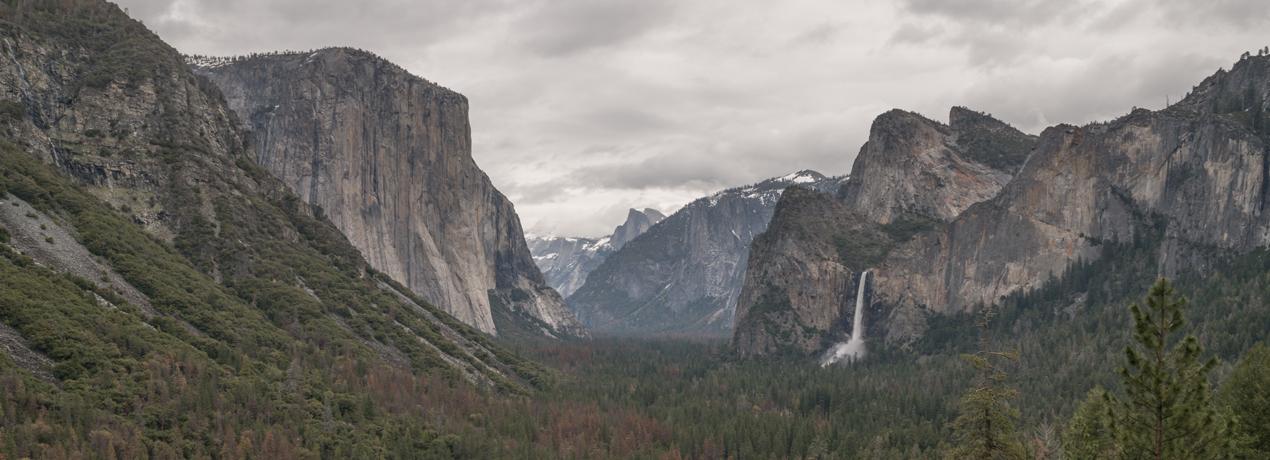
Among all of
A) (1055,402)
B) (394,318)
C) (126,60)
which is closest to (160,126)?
→ (126,60)

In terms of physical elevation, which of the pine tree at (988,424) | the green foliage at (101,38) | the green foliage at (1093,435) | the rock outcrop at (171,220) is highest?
the green foliage at (101,38)

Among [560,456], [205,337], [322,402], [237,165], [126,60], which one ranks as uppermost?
[126,60]

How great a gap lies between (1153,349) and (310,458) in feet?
278

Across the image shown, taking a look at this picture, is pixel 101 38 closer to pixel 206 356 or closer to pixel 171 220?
pixel 171 220

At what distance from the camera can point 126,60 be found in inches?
7096

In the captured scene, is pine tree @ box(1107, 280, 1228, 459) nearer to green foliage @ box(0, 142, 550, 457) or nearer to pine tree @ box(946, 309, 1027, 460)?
pine tree @ box(946, 309, 1027, 460)

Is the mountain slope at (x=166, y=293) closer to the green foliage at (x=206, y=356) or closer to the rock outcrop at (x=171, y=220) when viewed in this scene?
the green foliage at (x=206, y=356)

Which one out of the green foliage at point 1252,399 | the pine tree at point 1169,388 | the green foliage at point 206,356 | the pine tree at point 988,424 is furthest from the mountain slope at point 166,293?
the green foliage at point 1252,399

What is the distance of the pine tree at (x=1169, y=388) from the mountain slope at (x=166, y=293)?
Result: 76.9m

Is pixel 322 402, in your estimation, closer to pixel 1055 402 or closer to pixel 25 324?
pixel 25 324

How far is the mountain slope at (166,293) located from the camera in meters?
95.5

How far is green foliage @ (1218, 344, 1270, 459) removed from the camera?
148 ft

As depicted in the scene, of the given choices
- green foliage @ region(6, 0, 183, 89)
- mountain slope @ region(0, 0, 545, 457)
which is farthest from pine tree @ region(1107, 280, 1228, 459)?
green foliage @ region(6, 0, 183, 89)

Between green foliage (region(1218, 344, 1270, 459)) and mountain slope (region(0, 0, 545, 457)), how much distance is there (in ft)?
260
